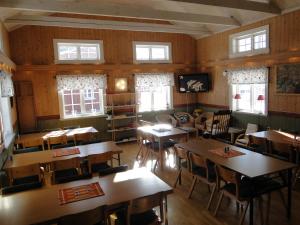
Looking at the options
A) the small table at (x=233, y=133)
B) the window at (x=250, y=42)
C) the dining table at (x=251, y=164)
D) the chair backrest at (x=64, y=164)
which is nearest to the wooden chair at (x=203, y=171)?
the dining table at (x=251, y=164)

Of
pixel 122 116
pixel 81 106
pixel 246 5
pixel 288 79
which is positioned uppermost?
pixel 246 5

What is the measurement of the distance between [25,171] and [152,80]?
17.2 ft

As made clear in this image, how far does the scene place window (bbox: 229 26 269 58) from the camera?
611cm

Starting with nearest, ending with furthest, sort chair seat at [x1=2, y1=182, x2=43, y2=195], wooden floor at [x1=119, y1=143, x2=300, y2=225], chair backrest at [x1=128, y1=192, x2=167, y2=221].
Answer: chair backrest at [x1=128, y1=192, x2=167, y2=221] → chair seat at [x1=2, y1=182, x2=43, y2=195] → wooden floor at [x1=119, y1=143, x2=300, y2=225]

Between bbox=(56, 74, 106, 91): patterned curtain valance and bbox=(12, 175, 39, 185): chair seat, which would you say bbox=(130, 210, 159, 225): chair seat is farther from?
bbox=(56, 74, 106, 91): patterned curtain valance

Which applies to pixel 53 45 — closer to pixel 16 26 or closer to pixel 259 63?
pixel 16 26

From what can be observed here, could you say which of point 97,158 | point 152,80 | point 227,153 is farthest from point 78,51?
point 227,153

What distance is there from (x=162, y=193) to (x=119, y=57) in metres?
5.72

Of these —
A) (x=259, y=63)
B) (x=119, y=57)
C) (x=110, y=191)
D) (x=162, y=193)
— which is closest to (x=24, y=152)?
(x=110, y=191)

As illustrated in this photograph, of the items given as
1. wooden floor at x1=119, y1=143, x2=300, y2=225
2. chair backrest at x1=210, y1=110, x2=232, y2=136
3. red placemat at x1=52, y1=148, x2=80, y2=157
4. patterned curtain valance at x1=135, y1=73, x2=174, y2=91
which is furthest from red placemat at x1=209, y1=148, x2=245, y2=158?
patterned curtain valance at x1=135, y1=73, x2=174, y2=91

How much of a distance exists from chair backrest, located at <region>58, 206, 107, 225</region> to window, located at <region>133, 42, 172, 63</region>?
6.05 metres

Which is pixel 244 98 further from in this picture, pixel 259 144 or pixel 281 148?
pixel 281 148

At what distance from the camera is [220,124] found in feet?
21.8

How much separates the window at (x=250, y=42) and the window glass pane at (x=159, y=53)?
211 cm
